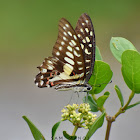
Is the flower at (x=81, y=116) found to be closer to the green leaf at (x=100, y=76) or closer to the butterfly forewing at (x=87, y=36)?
the green leaf at (x=100, y=76)

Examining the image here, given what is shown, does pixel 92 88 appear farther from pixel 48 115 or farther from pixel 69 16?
pixel 69 16

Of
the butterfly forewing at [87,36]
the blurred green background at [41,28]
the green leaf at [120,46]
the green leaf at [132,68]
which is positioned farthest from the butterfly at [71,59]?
the blurred green background at [41,28]

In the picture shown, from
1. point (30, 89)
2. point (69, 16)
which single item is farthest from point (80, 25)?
point (69, 16)

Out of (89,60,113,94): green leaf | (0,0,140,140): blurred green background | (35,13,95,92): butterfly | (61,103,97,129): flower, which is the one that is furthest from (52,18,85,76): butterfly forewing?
(0,0,140,140): blurred green background

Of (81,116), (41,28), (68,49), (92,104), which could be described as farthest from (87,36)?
(41,28)

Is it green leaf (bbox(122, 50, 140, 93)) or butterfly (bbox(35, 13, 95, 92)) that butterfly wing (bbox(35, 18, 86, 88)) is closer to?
butterfly (bbox(35, 13, 95, 92))

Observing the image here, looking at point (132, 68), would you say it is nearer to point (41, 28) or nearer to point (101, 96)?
point (101, 96)
